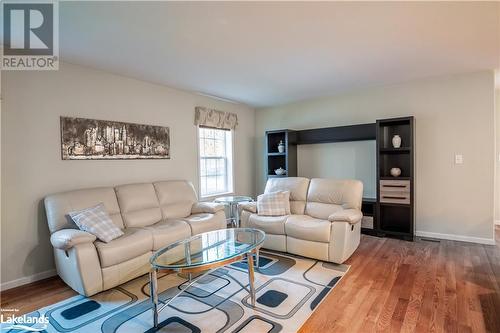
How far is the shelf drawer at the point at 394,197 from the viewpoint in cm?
388

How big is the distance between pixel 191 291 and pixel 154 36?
7.90ft

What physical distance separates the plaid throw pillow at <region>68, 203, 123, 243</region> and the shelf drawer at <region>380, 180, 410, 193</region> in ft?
12.0

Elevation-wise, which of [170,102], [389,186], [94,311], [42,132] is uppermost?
[170,102]

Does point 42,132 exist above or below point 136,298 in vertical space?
above

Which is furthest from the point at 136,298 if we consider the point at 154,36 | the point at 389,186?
the point at 389,186

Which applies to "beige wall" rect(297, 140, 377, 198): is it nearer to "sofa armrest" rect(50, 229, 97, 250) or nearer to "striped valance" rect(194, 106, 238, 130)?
"striped valance" rect(194, 106, 238, 130)

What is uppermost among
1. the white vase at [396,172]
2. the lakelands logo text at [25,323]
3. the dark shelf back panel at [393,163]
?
the dark shelf back panel at [393,163]

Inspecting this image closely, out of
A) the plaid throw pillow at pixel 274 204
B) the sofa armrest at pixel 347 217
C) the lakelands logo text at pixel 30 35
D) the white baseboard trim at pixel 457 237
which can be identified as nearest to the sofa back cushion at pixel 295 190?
the plaid throw pillow at pixel 274 204

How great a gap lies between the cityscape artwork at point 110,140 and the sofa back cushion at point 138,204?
1.65 ft

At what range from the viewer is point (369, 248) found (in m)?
3.59

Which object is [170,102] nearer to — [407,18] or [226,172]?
[226,172]

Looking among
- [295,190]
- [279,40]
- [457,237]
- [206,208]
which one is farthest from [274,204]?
[457,237]

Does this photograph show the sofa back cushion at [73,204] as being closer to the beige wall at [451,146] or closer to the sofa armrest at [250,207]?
the sofa armrest at [250,207]

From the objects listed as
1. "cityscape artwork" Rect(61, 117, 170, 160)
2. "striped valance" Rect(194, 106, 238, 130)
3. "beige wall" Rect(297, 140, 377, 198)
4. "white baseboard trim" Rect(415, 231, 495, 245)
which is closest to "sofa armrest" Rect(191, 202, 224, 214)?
"cityscape artwork" Rect(61, 117, 170, 160)
